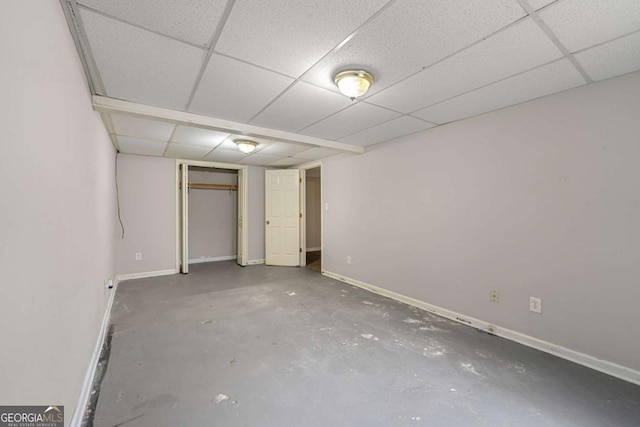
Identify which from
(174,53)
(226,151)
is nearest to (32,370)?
(174,53)

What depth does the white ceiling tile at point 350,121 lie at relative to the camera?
265 cm

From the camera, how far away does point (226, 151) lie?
4.40 meters

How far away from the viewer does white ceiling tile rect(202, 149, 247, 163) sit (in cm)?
448

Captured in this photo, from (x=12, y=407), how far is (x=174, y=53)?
1848 millimetres

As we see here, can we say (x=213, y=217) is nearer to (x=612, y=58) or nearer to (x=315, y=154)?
(x=315, y=154)

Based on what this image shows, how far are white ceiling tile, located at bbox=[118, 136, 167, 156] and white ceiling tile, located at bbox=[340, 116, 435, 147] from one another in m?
2.74

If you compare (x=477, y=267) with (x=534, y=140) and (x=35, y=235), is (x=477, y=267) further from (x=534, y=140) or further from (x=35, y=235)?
(x=35, y=235)

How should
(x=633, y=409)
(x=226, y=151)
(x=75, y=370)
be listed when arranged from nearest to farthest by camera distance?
(x=75, y=370)
(x=633, y=409)
(x=226, y=151)

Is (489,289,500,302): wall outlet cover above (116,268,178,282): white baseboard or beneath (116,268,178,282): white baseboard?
above

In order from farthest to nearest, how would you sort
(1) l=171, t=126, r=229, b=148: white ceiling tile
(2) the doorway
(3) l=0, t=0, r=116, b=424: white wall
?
(2) the doorway < (1) l=171, t=126, r=229, b=148: white ceiling tile < (3) l=0, t=0, r=116, b=424: white wall

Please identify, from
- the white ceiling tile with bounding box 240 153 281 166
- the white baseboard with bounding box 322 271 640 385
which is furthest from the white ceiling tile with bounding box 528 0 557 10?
the white ceiling tile with bounding box 240 153 281 166

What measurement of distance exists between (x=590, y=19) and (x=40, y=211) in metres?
2.72

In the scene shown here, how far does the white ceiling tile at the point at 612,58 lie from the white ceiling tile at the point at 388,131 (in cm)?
135

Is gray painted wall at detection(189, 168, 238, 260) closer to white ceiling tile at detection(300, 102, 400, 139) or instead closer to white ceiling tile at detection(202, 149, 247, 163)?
white ceiling tile at detection(202, 149, 247, 163)
